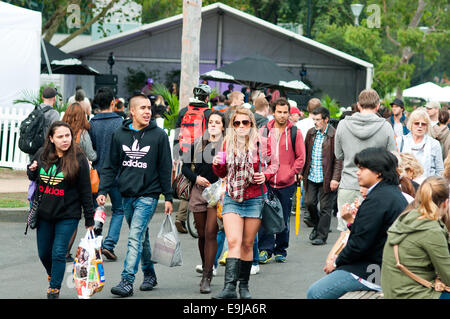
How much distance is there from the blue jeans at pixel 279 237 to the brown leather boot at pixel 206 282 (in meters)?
1.76

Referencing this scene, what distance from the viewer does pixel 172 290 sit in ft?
25.6

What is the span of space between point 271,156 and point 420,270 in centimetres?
283

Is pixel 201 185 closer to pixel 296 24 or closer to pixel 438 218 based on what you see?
pixel 438 218

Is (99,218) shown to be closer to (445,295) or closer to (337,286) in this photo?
(337,286)

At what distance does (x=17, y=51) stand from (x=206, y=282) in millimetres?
11621

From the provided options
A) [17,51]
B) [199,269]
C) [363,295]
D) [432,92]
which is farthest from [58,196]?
[432,92]

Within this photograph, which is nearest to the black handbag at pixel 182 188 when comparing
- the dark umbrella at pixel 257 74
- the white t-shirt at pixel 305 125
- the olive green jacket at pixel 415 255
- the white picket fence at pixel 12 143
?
the olive green jacket at pixel 415 255

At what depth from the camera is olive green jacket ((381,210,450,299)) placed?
4.93 metres

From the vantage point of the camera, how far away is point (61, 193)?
6980 millimetres

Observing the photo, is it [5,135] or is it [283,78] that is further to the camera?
[283,78]

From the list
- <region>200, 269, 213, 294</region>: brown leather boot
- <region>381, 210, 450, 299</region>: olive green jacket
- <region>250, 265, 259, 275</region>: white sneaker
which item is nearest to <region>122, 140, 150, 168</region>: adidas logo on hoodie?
<region>200, 269, 213, 294</region>: brown leather boot
